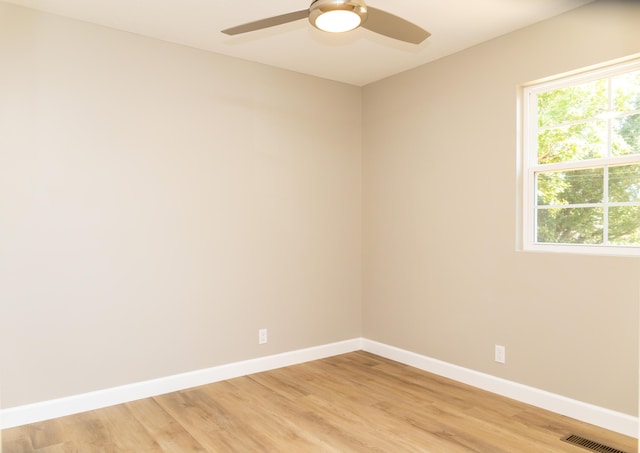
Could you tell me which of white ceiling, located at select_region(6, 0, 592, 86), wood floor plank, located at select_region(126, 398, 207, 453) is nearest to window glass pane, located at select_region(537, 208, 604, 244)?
white ceiling, located at select_region(6, 0, 592, 86)

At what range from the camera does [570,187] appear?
3.01 metres

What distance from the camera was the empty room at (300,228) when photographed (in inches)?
108

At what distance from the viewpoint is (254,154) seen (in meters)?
3.80

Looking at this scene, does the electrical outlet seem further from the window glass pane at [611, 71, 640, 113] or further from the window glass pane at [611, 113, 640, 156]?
the window glass pane at [611, 71, 640, 113]

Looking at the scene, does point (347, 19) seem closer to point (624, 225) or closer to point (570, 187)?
point (570, 187)

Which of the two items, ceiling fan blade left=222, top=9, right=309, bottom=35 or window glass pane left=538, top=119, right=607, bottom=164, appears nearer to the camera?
ceiling fan blade left=222, top=9, right=309, bottom=35

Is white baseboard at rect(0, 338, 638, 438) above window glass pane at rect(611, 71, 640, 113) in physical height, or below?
below

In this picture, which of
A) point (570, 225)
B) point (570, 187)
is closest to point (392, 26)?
point (570, 187)

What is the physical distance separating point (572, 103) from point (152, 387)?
352 centimetres

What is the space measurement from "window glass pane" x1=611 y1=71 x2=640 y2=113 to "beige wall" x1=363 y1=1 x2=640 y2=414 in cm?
17

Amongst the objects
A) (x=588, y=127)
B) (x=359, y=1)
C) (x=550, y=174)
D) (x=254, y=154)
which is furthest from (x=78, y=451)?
(x=588, y=127)

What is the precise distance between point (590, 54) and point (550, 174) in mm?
784

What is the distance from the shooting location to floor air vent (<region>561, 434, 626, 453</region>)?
8.04ft

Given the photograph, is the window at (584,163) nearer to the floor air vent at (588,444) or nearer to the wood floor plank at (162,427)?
the floor air vent at (588,444)
